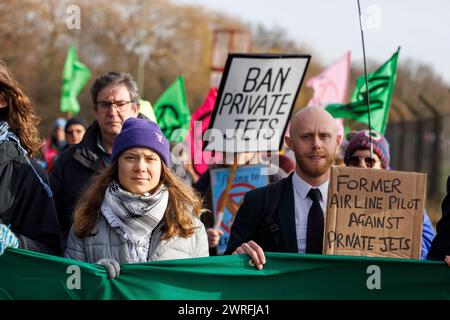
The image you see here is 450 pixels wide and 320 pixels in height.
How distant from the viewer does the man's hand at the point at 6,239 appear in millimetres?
4215

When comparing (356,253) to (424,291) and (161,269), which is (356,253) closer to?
(424,291)

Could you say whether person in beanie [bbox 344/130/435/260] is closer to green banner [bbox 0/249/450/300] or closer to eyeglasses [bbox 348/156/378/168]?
eyeglasses [bbox 348/156/378/168]

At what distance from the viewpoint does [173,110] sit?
36.5 feet

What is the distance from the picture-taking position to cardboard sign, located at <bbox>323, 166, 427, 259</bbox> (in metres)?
4.43

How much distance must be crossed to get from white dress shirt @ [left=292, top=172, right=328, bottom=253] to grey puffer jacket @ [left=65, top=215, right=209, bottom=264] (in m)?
0.59

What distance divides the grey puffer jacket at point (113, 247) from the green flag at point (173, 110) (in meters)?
6.31

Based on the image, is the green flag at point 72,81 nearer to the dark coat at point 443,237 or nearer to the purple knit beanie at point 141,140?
the purple knit beanie at point 141,140

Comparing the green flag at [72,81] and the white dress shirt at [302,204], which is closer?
the white dress shirt at [302,204]

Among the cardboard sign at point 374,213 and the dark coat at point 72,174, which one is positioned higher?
the dark coat at point 72,174

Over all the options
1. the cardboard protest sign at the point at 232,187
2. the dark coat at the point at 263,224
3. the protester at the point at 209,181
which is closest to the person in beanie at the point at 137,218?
the dark coat at the point at 263,224

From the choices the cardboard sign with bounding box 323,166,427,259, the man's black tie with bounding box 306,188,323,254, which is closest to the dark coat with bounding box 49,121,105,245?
the man's black tie with bounding box 306,188,323,254

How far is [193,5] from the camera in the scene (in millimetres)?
61312

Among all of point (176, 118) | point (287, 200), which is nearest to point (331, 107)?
point (176, 118)
